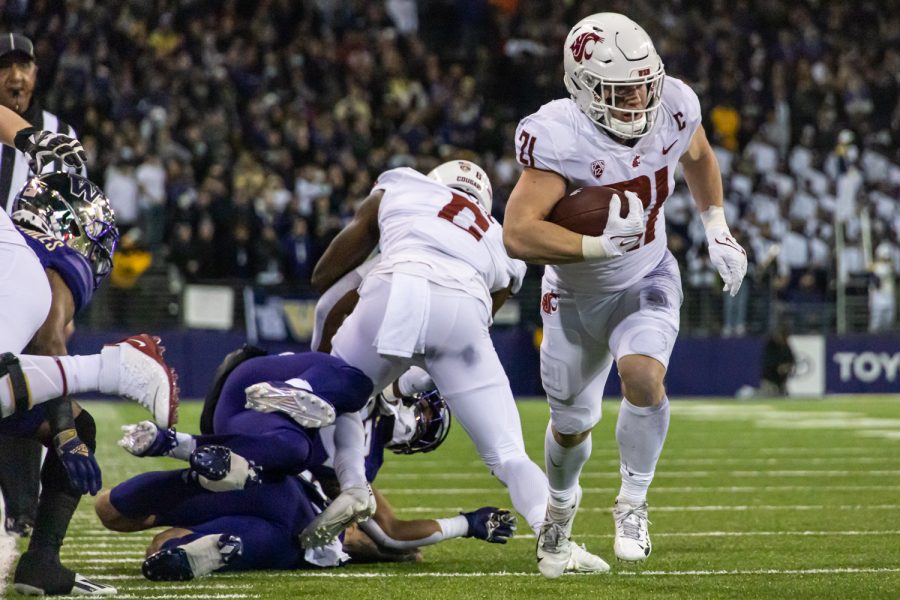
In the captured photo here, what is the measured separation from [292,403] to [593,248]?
3.39 ft

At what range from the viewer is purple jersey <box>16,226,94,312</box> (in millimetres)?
4363

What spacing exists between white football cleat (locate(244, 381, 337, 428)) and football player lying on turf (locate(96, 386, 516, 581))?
0.73 ft

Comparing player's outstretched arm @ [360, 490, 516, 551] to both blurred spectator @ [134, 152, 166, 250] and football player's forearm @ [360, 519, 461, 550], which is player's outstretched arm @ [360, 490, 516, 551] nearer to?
football player's forearm @ [360, 519, 461, 550]

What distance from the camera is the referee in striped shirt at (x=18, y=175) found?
5.04 metres

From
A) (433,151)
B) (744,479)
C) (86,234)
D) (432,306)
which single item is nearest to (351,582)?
(432,306)

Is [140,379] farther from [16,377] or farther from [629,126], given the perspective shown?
[629,126]

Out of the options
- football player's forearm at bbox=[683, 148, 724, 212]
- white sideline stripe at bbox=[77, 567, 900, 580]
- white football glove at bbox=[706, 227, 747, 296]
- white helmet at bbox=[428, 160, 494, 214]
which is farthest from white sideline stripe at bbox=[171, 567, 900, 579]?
white helmet at bbox=[428, 160, 494, 214]

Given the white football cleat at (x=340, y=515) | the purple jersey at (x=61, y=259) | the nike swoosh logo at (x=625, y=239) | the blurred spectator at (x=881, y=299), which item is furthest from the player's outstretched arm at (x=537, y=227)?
the blurred spectator at (x=881, y=299)

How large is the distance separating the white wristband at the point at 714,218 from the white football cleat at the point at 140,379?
6.73ft

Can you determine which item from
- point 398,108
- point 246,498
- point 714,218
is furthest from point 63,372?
point 398,108

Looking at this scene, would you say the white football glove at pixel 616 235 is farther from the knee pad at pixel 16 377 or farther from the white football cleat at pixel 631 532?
the knee pad at pixel 16 377

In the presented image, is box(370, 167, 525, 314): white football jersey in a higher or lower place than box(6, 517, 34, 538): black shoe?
higher

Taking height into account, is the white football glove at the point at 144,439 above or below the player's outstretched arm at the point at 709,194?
below

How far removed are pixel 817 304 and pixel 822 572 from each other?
1191 cm
